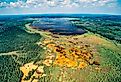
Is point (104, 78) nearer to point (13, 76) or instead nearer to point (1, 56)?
point (13, 76)

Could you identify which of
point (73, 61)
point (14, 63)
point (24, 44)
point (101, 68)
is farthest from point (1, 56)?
point (101, 68)

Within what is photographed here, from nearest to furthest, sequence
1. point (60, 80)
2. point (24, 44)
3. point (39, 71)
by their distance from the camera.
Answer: point (60, 80) < point (39, 71) < point (24, 44)

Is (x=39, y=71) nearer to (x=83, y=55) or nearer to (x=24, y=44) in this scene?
(x=83, y=55)

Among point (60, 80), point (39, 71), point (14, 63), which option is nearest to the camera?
point (60, 80)

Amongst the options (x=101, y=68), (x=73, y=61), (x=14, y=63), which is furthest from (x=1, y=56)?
(x=101, y=68)

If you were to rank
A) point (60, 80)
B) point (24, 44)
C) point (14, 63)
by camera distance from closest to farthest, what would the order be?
point (60, 80) < point (14, 63) < point (24, 44)

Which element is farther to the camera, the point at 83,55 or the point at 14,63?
the point at 83,55

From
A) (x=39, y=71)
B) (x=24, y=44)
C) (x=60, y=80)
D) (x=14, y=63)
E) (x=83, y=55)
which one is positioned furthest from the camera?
(x=24, y=44)

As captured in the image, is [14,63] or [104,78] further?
[14,63]
